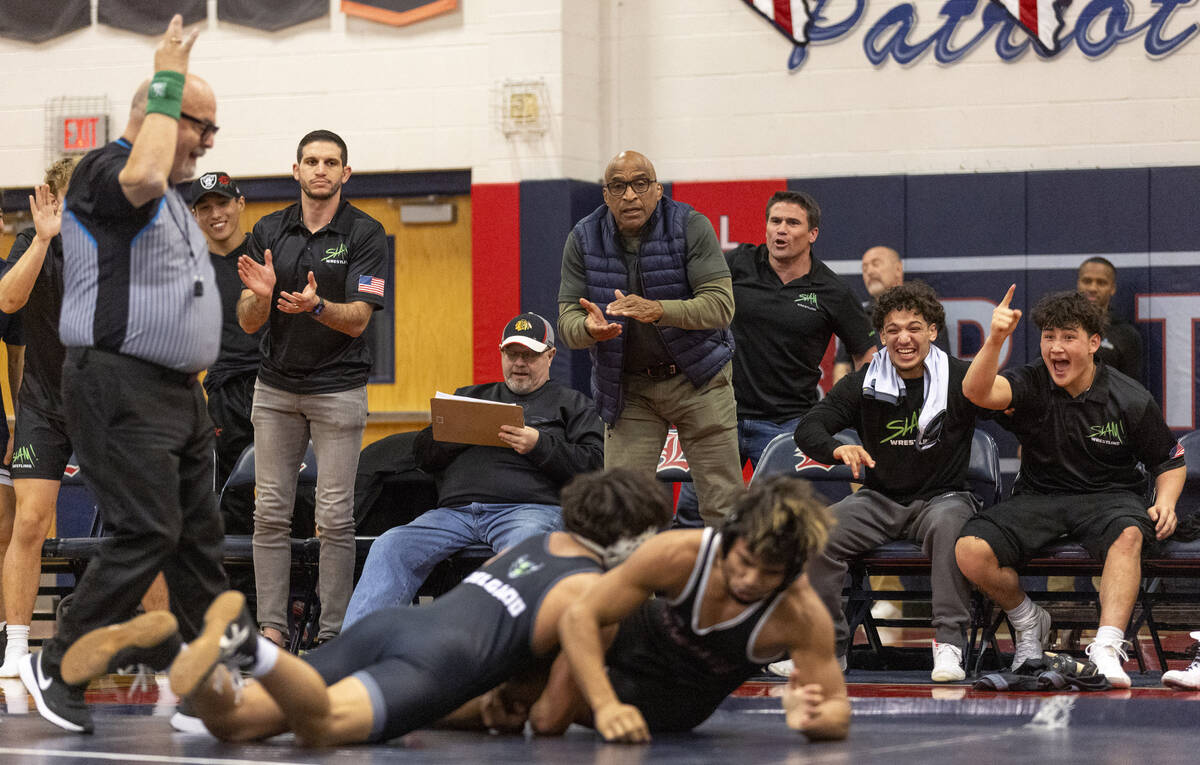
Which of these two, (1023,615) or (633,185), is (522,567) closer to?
(633,185)

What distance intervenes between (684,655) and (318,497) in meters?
2.09

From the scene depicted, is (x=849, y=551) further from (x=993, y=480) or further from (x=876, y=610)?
(x=876, y=610)

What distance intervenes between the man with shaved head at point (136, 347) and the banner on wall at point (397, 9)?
5.20 metres

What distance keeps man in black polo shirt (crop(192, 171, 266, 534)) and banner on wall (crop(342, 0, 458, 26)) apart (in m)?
2.75

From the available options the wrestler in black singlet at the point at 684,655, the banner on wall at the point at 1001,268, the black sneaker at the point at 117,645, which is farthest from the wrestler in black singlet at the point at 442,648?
the banner on wall at the point at 1001,268

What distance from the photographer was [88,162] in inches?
156

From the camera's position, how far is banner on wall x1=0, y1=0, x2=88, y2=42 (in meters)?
9.54

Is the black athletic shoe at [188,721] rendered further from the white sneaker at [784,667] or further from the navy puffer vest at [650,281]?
the white sneaker at [784,667]

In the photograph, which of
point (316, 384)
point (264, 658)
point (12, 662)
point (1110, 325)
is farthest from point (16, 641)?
point (1110, 325)

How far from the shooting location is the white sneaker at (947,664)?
5.13 meters

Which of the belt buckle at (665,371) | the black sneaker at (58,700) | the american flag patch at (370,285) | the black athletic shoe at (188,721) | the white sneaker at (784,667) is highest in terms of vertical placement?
the american flag patch at (370,285)

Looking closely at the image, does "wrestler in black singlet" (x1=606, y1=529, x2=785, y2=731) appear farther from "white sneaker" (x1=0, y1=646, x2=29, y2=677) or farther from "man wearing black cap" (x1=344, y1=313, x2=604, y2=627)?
"white sneaker" (x1=0, y1=646, x2=29, y2=677)

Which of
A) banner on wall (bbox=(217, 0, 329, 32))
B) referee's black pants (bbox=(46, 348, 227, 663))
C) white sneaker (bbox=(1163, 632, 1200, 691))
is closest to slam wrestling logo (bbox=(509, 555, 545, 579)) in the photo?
referee's black pants (bbox=(46, 348, 227, 663))

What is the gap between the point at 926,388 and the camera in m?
5.53
